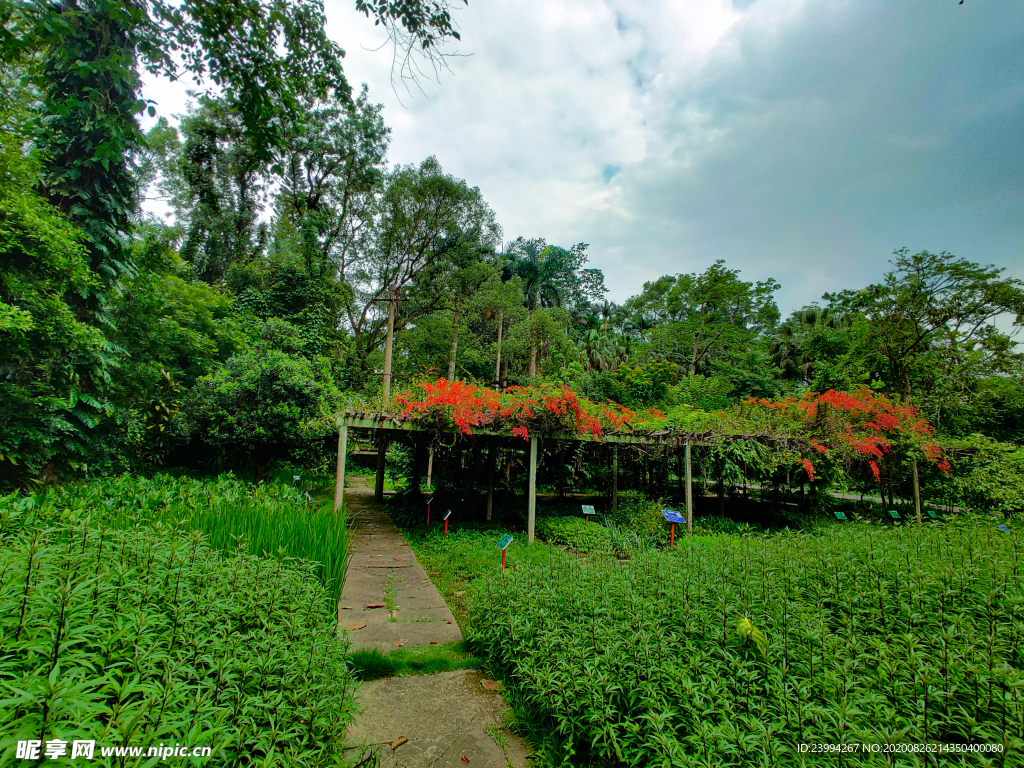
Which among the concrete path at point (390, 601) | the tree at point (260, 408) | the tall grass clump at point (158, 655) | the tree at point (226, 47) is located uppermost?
the tree at point (226, 47)

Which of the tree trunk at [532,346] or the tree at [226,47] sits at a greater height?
the tree trunk at [532,346]

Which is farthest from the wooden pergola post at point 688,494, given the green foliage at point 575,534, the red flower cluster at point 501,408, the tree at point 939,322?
the tree at point 939,322

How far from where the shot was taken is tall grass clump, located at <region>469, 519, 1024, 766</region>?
1820 millimetres

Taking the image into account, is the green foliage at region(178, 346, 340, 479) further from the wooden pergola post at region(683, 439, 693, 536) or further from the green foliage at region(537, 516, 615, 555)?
the wooden pergola post at region(683, 439, 693, 536)

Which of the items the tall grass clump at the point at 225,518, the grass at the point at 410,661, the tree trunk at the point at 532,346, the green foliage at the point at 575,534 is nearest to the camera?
the tall grass clump at the point at 225,518

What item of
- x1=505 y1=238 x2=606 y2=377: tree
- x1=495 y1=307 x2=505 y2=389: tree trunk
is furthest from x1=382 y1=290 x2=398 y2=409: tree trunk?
x1=505 y1=238 x2=606 y2=377: tree

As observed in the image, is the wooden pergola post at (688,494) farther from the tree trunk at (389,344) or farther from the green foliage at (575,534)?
the tree trunk at (389,344)

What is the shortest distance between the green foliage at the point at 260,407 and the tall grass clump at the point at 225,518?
502 centimetres

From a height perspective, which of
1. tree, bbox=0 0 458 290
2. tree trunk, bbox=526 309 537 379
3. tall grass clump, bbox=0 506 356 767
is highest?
tree trunk, bbox=526 309 537 379

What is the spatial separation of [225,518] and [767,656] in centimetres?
374

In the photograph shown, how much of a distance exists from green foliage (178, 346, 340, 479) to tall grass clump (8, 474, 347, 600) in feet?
16.5

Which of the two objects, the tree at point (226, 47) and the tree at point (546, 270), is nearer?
the tree at point (226, 47)

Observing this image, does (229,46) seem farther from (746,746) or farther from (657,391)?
(657,391)

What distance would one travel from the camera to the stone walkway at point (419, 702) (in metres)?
2.29
